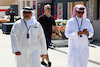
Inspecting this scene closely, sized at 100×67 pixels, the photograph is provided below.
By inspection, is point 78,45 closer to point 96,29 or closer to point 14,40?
point 14,40

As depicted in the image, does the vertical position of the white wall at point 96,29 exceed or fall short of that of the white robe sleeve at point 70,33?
it falls short

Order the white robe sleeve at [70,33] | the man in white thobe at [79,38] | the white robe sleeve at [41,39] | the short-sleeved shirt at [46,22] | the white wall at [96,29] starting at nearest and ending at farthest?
the white robe sleeve at [41,39] → the white robe sleeve at [70,33] → the man in white thobe at [79,38] → the short-sleeved shirt at [46,22] → the white wall at [96,29]

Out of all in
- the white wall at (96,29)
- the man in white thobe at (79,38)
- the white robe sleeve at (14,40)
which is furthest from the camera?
the white wall at (96,29)

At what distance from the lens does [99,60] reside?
997 centimetres

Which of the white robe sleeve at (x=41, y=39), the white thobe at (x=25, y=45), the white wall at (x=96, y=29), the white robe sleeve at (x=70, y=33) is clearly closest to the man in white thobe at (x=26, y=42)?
the white thobe at (x=25, y=45)

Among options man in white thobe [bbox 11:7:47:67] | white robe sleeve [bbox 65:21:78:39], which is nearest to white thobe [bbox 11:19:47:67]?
man in white thobe [bbox 11:7:47:67]

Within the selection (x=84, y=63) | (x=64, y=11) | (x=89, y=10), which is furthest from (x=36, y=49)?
(x=64, y=11)

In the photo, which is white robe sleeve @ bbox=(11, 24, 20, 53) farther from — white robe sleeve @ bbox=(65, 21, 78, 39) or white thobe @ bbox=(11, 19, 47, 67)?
white robe sleeve @ bbox=(65, 21, 78, 39)

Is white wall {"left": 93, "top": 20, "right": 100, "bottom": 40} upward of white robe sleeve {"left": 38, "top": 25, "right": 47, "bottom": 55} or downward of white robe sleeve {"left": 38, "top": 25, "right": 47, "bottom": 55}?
downward

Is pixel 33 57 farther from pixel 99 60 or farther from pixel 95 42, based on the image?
pixel 95 42

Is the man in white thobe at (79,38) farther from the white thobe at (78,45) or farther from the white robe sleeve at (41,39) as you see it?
the white robe sleeve at (41,39)

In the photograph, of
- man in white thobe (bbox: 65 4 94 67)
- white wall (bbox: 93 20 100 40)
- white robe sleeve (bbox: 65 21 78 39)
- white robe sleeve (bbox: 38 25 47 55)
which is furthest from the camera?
white wall (bbox: 93 20 100 40)

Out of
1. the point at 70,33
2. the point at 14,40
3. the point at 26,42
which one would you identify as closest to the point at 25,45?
the point at 26,42

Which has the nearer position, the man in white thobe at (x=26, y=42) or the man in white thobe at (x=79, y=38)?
the man in white thobe at (x=26, y=42)
